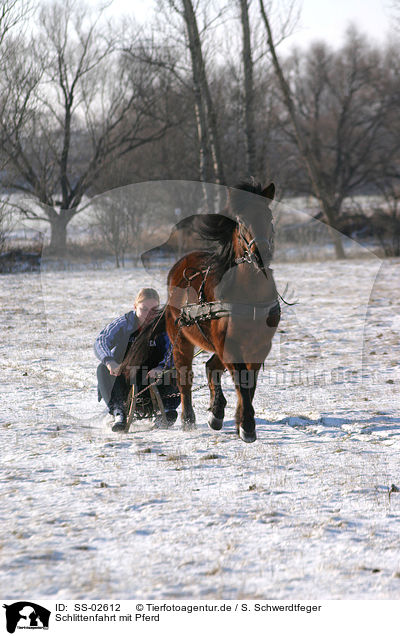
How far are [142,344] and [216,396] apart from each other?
764mm

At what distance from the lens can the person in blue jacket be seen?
5496mm

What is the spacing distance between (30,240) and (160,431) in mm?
7398

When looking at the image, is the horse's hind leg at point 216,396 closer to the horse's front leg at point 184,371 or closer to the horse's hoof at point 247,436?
the horse's front leg at point 184,371

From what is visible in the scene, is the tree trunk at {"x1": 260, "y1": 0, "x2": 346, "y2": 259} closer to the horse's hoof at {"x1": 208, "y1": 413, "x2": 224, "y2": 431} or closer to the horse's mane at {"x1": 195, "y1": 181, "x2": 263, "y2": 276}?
the horse's mane at {"x1": 195, "y1": 181, "x2": 263, "y2": 276}

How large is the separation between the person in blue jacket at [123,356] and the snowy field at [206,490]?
25cm

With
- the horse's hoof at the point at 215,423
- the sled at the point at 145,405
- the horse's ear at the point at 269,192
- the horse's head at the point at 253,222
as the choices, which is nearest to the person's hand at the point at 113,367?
the sled at the point at 145,405

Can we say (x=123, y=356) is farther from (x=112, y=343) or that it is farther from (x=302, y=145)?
(x=302, y=145)

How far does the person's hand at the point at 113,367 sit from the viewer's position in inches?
214

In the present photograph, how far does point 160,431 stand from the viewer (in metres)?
5.82

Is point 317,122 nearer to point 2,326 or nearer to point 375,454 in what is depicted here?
point 2,326
